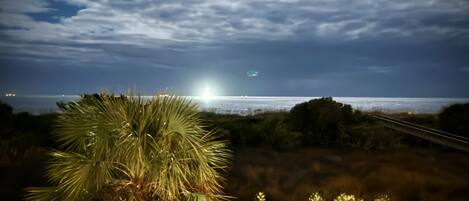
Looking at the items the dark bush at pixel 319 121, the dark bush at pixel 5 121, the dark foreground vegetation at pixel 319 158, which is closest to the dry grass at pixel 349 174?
the dark foreground vegetation at pixel 319 158

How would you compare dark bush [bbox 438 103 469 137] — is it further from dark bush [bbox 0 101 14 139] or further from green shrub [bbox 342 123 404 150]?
dark bush [bbox 0 101 14 139]

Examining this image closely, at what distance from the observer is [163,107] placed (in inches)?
314

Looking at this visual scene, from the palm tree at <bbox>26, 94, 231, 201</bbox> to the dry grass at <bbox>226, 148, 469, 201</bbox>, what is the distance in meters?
4.38

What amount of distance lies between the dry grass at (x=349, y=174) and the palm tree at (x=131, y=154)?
4377 millimetres

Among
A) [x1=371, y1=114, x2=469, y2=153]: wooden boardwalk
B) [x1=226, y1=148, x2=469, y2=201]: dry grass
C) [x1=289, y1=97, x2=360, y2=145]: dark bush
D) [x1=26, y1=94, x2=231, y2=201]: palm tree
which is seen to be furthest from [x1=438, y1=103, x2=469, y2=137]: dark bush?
[x1=26, y1=94, x2=231, y2=201]: palm tree

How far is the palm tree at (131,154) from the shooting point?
24.5 feet

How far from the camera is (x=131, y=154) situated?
7453 millimetres

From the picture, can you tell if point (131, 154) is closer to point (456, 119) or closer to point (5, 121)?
point (5, 121)

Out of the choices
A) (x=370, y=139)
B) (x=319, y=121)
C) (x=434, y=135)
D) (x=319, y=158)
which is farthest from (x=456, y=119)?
(x=319, y=158)

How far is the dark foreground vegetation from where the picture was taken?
12.7 meters

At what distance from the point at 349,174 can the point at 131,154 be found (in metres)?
9.13

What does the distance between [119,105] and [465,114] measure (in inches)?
803

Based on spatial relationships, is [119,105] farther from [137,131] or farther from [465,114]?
[465,114]

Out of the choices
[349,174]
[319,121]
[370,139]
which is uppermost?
[319,121]
